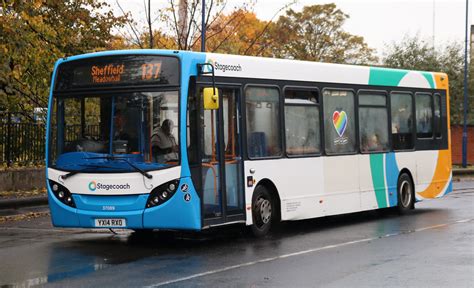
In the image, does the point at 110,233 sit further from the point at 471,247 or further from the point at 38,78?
the point at 38,78

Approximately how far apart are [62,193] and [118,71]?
199cm

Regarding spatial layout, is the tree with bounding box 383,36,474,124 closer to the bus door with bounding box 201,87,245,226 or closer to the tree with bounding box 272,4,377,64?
the tree with bounding box 272,4,377,64

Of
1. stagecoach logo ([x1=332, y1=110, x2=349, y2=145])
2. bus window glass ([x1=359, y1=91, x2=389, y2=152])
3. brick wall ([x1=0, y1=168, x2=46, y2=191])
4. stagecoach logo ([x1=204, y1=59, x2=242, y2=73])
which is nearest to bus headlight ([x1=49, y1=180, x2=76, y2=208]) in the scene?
stagecoach logo ([x1=204, y1=59, x2=242, y2=73])

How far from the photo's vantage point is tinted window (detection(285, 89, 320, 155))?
1541 centimetres

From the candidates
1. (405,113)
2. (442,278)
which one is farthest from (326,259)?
(405,113)

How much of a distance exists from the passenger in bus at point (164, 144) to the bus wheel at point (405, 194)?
736cm

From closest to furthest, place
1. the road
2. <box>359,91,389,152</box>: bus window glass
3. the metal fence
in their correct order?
the road, <box>359,91,389,152</box>: bus window glass, the metal fence

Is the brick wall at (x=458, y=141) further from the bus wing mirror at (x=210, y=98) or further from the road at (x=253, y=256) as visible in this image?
the bus wing mirror at (x=210, y=98)

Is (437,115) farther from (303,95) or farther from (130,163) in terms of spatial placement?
(130,163)

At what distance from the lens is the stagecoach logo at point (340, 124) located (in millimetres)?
16734

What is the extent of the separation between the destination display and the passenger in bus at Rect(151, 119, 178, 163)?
2.13ft

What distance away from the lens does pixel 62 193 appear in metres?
13.3

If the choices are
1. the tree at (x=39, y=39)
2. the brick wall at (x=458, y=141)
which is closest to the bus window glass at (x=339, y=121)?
the tree at (x=39, y=39)

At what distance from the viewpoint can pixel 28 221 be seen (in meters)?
18.5
